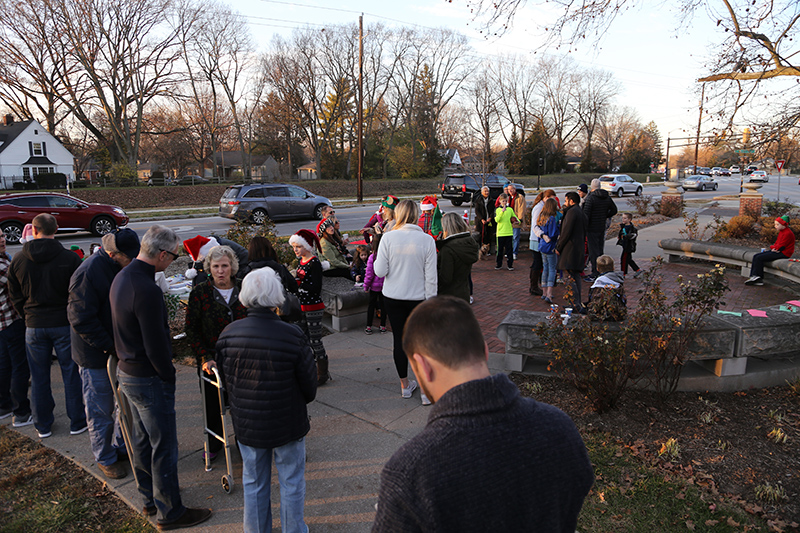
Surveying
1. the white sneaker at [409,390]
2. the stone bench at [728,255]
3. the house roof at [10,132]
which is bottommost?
the white sneaker at [409,390]

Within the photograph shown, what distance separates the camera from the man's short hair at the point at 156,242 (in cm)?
331

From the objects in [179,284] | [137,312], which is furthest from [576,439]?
[179,284]

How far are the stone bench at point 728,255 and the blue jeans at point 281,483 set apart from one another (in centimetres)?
901

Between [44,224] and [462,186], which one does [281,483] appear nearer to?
[44,224]

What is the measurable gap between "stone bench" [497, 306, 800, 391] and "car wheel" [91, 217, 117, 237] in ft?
57.4

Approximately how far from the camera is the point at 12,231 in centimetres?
1659

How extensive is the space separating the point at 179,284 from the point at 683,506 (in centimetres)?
827

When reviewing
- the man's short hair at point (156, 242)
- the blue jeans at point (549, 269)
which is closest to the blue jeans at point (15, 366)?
the man's short hair at point (156, 242)

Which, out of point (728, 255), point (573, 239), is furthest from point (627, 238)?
point (573, 239)

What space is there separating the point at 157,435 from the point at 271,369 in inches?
43.2

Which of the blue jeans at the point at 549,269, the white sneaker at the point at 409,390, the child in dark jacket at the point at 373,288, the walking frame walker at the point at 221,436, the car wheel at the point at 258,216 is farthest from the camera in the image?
the car wheel at the point at 258,216

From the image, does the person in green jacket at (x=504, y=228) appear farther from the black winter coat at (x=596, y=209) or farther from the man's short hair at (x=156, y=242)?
the man's short hair at (x=156, y=242)

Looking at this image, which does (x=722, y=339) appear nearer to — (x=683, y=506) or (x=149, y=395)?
(x=683, y=506)

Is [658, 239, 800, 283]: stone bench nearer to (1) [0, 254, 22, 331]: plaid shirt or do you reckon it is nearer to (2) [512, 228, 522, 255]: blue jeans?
(2) [512, 228, 522, 255]: blue jeans
